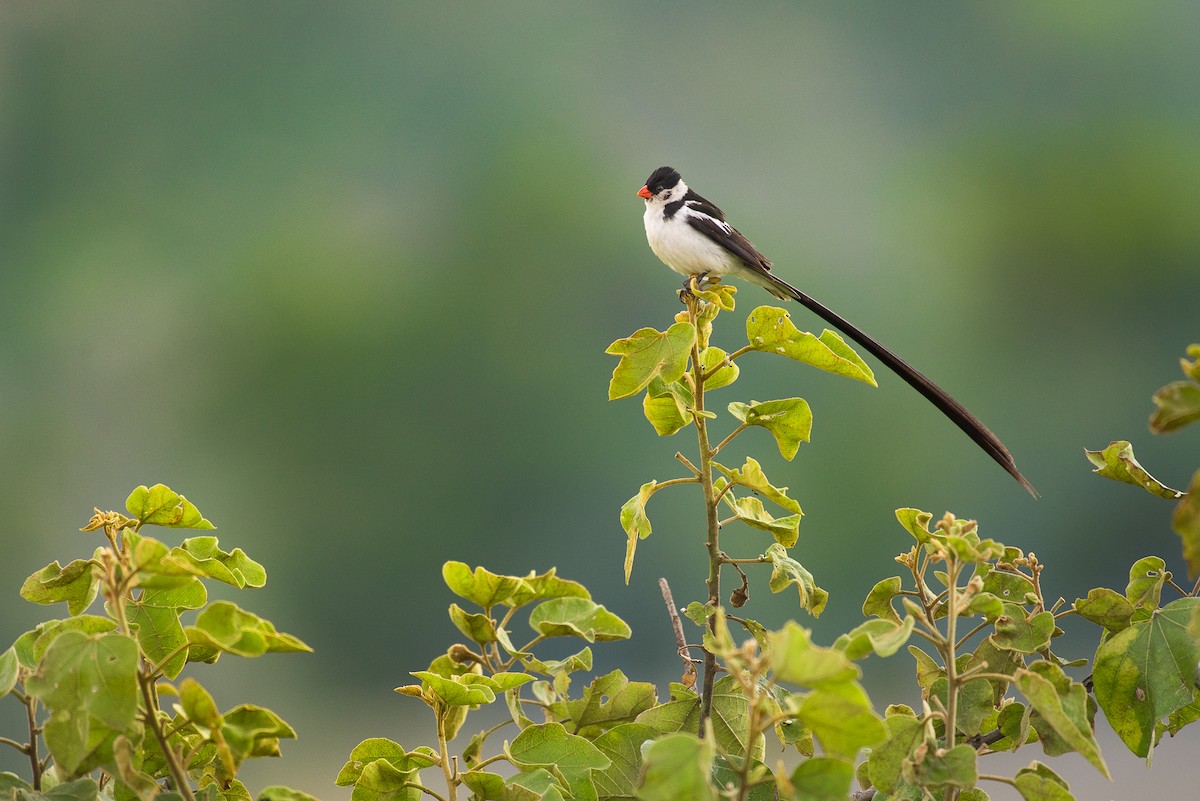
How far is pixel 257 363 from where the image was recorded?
160 inches

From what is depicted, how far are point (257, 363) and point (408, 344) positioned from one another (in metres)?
0.57

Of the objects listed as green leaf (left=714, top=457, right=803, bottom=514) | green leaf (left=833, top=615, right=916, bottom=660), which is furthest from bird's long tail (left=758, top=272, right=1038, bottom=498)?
green leaf (left=833, top=615, right=916, bottom=660)

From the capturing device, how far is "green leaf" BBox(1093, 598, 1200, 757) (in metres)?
0.55

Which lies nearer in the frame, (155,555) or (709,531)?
(155,555)

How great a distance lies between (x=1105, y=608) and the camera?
58cm

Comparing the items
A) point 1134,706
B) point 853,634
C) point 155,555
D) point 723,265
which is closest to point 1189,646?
point 1134,706

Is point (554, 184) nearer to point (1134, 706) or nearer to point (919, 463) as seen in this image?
point (919, 463)

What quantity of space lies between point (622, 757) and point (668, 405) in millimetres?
210

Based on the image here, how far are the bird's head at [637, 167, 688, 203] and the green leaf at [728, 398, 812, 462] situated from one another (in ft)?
3.20

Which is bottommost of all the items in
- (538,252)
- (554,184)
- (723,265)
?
(723,265)

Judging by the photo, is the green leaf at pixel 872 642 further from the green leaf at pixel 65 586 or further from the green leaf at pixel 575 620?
the green leaf at pixel 65 586

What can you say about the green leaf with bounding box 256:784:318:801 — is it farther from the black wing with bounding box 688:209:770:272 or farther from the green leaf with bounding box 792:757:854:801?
the black wing with bounding box 688:209:770:272

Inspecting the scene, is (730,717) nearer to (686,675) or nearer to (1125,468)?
(686,675)

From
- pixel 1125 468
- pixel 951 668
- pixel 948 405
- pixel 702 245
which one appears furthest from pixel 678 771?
pixel 702 245
